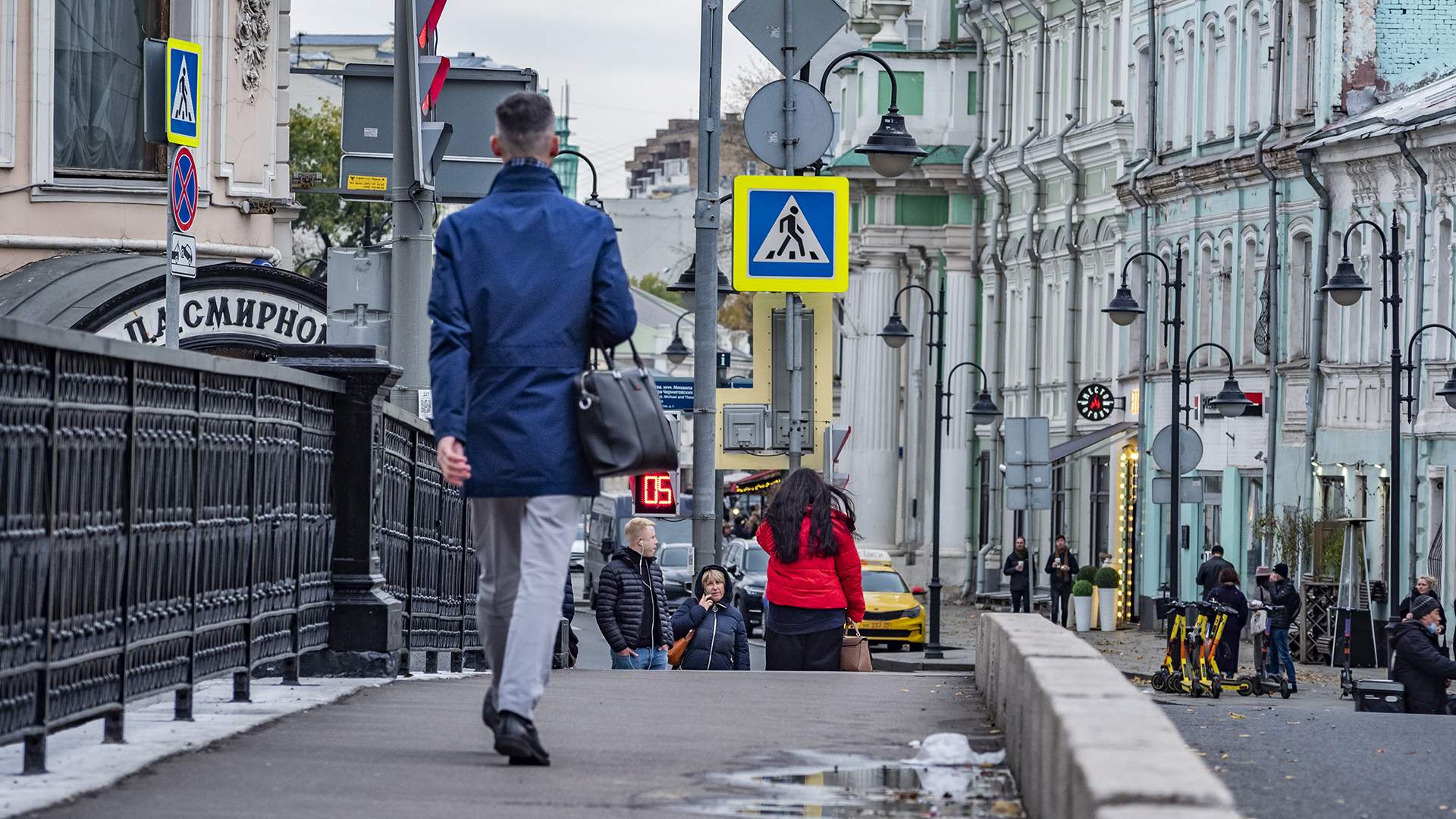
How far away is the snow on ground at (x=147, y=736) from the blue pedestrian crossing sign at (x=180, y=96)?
7.20 metres

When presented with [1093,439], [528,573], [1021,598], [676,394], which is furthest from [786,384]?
[1093,439]

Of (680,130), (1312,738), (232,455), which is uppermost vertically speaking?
(680,130)

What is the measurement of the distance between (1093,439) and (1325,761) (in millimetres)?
43410

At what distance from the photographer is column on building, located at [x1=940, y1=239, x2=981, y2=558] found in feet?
219

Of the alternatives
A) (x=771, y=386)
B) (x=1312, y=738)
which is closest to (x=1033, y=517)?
(x=771, y=386)

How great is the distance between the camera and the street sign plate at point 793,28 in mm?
23172

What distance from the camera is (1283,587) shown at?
1481 inches

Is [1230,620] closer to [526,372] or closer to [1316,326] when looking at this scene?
[1316,326]

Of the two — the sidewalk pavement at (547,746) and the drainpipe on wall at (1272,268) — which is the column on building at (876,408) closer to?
the drainpipe on wall at (1272,268)

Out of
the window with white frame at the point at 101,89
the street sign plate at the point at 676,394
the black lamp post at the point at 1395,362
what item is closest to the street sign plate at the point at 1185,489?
the black lamp post at the point at 1395,362

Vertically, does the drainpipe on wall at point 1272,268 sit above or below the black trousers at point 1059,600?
above

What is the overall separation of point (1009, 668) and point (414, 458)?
4.78 meters

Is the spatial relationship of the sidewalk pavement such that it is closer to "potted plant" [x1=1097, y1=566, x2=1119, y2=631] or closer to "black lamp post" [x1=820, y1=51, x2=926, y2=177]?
"black lamp post" [x1=820, y1=51, x2=926, y2=177]

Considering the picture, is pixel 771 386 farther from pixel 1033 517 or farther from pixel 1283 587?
pixel 1033 517
